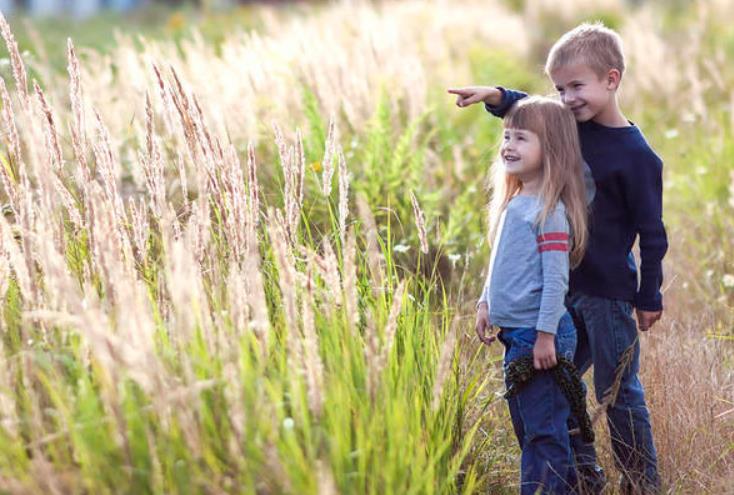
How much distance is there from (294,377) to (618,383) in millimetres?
1188

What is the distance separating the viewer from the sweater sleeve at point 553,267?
3105mm

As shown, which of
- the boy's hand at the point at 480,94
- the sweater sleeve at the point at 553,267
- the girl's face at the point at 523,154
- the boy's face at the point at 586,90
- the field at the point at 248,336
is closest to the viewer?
the field at the point at 248,336

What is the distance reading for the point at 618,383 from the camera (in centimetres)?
323

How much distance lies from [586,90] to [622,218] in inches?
16.9

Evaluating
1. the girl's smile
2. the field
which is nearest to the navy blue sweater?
the girl's smile

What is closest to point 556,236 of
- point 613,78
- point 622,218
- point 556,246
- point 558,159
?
point 556,246

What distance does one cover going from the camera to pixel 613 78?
3402 millimetres

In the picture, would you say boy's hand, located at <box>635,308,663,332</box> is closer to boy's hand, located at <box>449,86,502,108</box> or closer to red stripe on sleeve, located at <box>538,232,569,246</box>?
red stripe on sleeve, located at <box>538,232,569,246</box>

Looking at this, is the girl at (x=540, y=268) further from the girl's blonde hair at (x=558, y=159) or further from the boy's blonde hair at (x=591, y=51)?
the boy's blonde hair at (x=591, y=51)

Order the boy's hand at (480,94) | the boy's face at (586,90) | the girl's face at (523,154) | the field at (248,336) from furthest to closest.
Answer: the boy's hand at (480,94), the boy's face at (586,90), the girl's face at (523,154), the field at (248,336)

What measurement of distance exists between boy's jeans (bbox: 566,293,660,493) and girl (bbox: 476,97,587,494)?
0.15 metres

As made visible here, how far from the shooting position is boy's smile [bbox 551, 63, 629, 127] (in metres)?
3.37

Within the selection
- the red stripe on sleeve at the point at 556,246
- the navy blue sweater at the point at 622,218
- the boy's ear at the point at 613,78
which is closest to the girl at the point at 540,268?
the red stripe on sleeve at the point at 556,246

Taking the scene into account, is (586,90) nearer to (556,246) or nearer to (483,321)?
(556,246)
